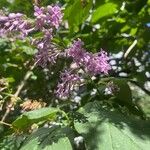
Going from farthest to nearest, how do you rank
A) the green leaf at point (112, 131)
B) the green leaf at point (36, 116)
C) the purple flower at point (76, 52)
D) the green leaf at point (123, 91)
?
the green leaf at point (123, 91)
the purple flower at point (76, 52)
the green leaf at point (36, 116)
the green leaf at point (112, 131)

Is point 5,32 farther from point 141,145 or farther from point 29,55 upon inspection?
point 29,55

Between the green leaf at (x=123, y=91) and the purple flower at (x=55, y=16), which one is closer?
the purple flower at (x=55, y=16)

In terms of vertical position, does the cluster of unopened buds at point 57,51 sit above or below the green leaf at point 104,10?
below

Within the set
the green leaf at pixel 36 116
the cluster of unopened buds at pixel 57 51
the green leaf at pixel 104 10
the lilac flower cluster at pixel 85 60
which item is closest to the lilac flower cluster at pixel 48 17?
the cluster of unopened buds at pixel 57 51

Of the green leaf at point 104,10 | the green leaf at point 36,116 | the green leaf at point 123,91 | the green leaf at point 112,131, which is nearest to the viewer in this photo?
the green leaf at point 112,131

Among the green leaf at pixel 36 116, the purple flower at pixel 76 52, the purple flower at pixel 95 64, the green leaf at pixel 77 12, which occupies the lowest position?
the green leaf at pixel 36 116

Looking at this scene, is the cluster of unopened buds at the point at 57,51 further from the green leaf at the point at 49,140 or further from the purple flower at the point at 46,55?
the green leaf at the point at 49,140
